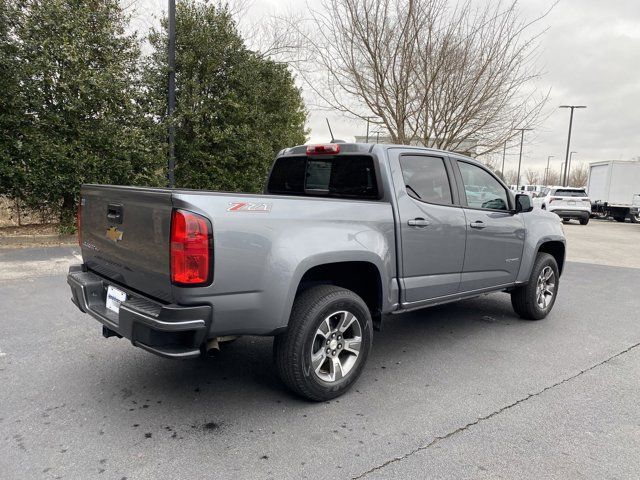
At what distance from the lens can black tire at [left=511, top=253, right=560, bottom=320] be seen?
516 centimetres

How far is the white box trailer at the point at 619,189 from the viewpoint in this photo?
76.1 ft

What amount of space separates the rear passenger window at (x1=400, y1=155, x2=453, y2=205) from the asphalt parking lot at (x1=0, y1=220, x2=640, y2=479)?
1428 millimetres

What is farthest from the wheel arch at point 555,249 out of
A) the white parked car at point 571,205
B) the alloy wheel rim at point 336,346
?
the white parked car at point 571,205

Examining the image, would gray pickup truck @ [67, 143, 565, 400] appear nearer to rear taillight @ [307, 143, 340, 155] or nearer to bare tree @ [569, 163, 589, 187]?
rear taillight @ [307, 143, 340, 155]

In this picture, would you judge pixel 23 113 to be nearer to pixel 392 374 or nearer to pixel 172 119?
pixel 172 119

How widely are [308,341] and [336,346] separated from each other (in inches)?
12.7

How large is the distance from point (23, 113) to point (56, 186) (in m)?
1.41

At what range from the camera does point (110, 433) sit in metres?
2.78

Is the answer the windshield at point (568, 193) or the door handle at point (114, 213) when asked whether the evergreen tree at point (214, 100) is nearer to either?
the door handle at point (114, 213)

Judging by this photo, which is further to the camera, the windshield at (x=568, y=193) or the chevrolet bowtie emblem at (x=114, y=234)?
the windshield at (x=568, y=193)

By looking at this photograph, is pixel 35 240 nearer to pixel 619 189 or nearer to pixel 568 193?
pixel 568 193

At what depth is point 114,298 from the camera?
3113 millimetres

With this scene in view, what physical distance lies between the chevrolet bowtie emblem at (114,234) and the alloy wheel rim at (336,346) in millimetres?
1450

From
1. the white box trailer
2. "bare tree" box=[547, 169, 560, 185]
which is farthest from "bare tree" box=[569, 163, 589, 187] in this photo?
the white box trailer
